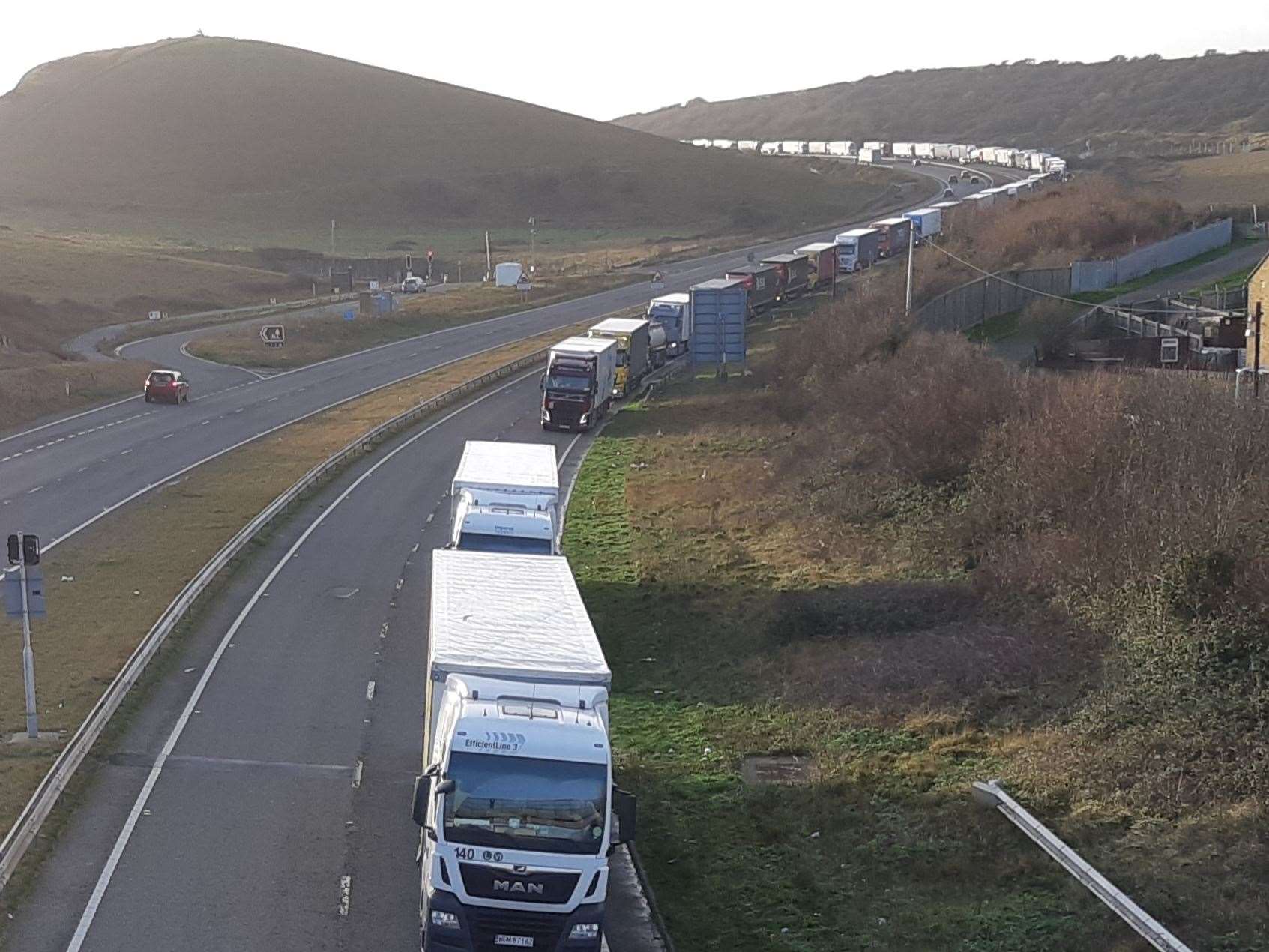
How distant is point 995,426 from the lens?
33.8 metres

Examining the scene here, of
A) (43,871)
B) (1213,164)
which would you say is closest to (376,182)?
(1213,164)

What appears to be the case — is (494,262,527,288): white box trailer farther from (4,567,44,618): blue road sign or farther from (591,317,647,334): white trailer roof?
(4,567,44,618): blue road sign

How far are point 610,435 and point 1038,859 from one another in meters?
38.4

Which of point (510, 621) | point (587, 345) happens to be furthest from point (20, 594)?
point (587, 345)

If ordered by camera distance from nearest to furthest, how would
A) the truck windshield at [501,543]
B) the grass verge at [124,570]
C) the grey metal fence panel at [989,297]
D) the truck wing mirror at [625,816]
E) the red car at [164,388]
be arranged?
the truck wing mirror at [625,816]
the grass verge at [124,570]
the truck windshield at [501,543]
the grey metal fence panel at [989,297]
the red car at [164,388]

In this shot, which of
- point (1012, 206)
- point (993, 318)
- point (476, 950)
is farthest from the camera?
point (1012, 206)

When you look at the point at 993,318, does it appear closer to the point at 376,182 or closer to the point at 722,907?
the point at 722,907

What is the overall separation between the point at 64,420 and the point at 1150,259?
47.6 m

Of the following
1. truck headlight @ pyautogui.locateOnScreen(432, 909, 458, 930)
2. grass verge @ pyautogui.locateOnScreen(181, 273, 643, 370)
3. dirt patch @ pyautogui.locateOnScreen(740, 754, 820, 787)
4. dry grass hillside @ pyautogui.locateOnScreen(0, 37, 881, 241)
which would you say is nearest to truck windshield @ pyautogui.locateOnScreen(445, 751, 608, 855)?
truck headlight @ pyautogui.locateOnScreen(432, 909, 458, 930)

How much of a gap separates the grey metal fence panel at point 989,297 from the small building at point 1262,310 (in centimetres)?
1307

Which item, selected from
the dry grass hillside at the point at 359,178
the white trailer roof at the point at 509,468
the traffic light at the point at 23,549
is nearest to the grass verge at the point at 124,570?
the traffic light at the point at 23,549

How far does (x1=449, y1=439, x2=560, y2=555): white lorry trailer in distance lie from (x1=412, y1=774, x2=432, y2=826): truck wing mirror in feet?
35.6

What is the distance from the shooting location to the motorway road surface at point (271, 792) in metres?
17.0

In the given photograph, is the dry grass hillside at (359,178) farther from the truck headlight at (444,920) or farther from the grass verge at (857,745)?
the truck headlight at (444,920)
